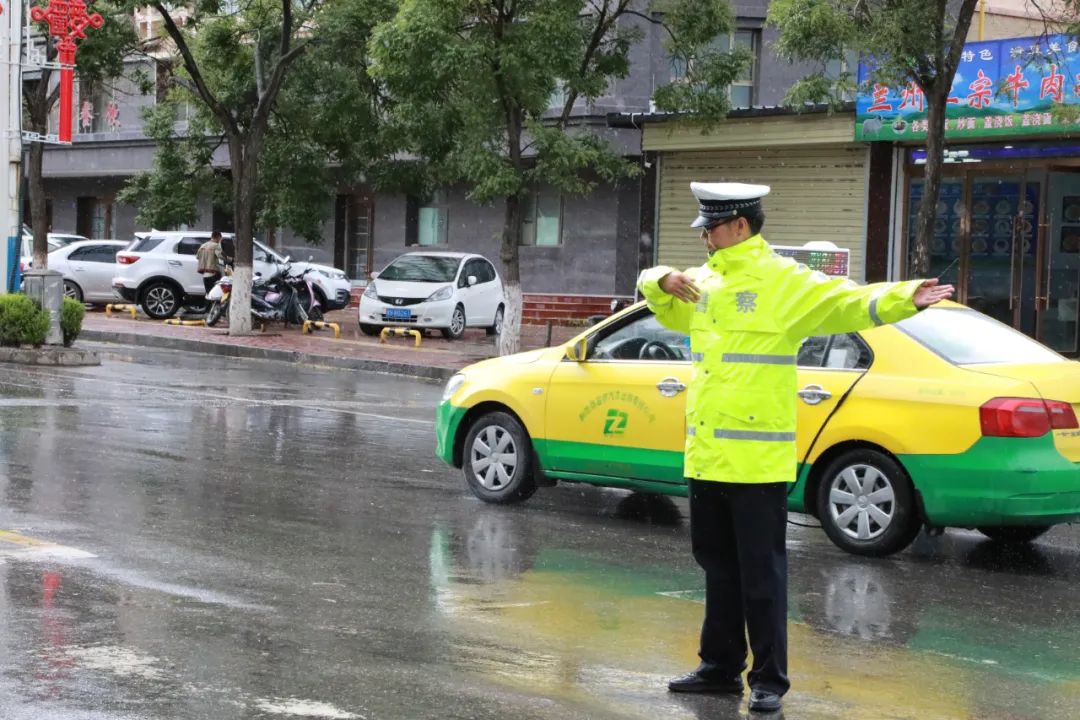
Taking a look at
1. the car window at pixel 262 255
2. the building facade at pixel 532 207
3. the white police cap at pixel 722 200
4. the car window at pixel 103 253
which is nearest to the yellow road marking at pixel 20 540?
the white police cap at pixel 722 200

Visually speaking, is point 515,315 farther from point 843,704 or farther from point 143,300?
point 843,704

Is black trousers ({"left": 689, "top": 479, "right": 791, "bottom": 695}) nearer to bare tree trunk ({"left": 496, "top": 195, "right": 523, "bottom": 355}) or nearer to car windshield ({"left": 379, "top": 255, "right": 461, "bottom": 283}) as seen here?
bare tree trunk ({"left": 496, "top": 195, "right": 523, "bottom": 355})

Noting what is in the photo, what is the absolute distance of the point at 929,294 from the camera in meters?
5.48

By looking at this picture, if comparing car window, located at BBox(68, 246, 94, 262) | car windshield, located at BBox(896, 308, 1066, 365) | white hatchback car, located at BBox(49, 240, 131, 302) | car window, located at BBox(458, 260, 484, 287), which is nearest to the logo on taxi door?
car windshield, located at BBox(896, 308, 1066, 365)

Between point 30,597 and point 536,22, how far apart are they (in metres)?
16.7

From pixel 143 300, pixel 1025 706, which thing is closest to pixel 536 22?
pixel 143 300

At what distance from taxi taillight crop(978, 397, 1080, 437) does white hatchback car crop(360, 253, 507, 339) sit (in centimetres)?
1954

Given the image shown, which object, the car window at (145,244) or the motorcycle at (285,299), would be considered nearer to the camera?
the motorcycle at (285,299)

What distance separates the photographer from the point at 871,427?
8.88 meters

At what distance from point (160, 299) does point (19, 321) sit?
11494mm

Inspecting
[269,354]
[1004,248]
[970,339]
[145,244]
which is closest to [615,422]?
[970,339]

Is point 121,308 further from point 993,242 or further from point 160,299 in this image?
point 993,242

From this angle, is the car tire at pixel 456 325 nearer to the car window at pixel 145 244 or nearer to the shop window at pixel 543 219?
the shop window at pixel 543 219

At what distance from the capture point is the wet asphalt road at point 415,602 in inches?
222
